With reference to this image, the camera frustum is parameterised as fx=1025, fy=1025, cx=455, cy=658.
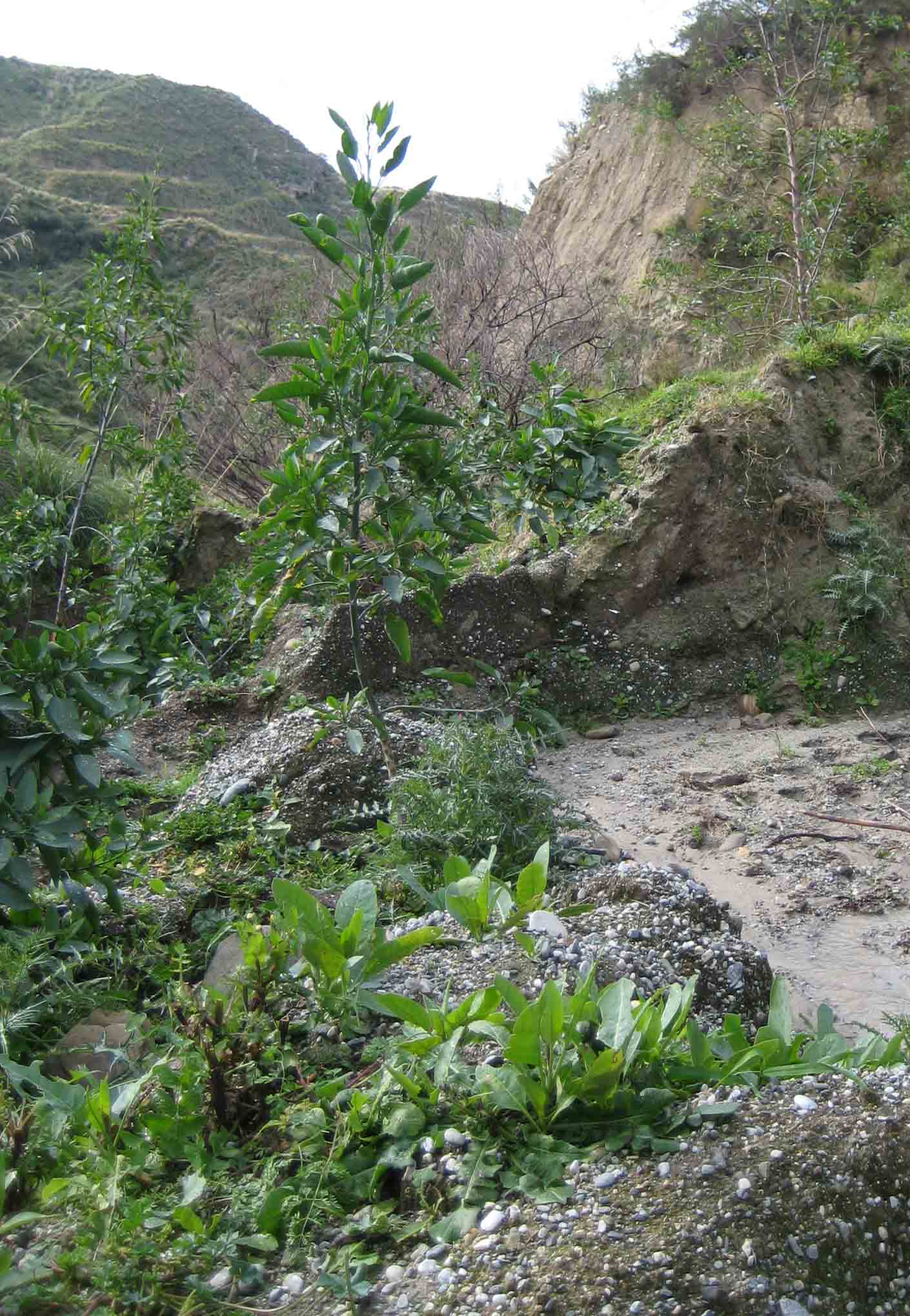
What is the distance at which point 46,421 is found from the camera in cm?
643

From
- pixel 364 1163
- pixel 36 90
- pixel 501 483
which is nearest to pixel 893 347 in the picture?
pixel 501 483

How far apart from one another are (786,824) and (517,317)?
646 centimetres

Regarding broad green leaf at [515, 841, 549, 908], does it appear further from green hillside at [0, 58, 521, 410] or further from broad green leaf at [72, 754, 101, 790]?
green hillside at [0, 58, 521, 410]

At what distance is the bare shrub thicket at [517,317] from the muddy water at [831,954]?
5.13 metres

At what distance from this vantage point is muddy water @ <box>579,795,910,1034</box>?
3309mm

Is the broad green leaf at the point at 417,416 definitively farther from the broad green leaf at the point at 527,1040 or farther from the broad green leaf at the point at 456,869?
the broad green leaf at the point at 527,1040

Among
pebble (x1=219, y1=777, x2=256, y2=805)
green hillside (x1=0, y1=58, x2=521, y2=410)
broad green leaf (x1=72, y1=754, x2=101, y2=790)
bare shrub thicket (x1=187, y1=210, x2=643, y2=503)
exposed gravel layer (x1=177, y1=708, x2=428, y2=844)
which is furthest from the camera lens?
green hillside (x1=0, y1=58, x2=521, y2=410)

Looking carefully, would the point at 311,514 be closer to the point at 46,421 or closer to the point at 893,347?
the point at 46,421

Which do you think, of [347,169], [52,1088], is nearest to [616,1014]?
[52,1088]

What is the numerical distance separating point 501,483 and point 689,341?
7.36m

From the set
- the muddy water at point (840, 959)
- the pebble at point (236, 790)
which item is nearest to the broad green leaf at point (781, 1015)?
the muddy water at point (840, 959)

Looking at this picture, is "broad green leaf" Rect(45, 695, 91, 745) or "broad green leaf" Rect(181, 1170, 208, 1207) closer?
"broad green leaf" Rect(181, 1170, 208, 1207)

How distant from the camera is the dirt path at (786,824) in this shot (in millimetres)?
3633

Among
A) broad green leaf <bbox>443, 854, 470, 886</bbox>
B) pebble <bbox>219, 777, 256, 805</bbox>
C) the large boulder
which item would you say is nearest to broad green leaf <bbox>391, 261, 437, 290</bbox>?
broad green leaf <bbox>443, 854, 470, 886</bbox>
